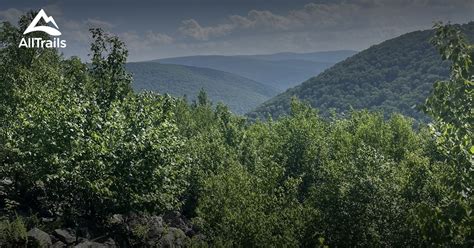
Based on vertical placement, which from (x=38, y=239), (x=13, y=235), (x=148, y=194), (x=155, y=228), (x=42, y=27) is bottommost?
(x=155, y=228)

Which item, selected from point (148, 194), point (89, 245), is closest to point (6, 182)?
point (89, 245)

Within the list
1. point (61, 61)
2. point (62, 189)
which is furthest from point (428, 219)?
point (61, 61)

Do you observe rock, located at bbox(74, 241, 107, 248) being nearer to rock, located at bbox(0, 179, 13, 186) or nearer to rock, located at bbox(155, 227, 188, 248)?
rock, located at bbox(155, 227, 188, 248)

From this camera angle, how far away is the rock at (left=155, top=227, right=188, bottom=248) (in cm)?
2834

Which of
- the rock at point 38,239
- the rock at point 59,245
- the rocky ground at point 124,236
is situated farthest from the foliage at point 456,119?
the rock at point 59,245

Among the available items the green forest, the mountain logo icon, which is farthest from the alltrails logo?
the green forest

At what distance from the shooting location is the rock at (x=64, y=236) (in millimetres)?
25734

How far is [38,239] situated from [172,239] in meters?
8.49

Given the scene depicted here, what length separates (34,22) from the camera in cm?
6188

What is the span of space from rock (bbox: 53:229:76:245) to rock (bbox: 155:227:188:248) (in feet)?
17.1

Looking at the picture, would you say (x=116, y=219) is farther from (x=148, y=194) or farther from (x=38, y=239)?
(x=38, y=239)

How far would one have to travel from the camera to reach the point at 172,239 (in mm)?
29141

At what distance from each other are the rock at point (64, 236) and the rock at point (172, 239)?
5.20 meters

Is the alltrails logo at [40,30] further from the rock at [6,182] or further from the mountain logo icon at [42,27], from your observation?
the rock at [6,182]
